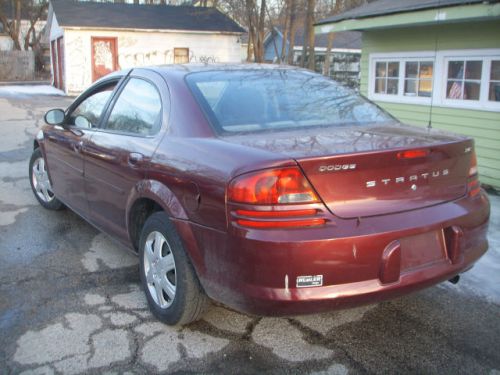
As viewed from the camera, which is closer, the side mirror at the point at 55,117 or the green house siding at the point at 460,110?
the side mirror at the point at 55,117

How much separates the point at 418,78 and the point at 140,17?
21322mm

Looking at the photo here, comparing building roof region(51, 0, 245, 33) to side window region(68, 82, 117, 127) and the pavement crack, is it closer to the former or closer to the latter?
side window region(68, 82, 117, 127)

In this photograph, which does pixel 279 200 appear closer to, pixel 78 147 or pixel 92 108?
pixel 78 147

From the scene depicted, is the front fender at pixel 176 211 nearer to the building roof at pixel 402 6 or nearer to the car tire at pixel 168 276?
the car tire at pixel 168 276

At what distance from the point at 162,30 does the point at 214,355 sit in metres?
25.4

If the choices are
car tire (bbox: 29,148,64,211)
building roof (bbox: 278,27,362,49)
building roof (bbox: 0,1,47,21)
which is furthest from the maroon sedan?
building roof (bbox: 0,1,47,21)

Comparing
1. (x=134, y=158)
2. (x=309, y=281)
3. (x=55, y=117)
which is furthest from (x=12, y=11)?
(x=309, y=281)

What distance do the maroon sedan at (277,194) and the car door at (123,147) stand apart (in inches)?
0.6

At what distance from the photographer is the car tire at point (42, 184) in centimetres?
574

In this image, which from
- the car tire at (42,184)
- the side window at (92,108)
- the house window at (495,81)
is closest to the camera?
the side window at (92,108)

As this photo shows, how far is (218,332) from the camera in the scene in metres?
3.34

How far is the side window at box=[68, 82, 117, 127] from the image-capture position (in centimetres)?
441

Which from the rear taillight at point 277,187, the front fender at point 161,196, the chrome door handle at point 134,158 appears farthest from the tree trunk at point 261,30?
the rear taillight at point 277,187

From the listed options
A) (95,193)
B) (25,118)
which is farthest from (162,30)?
(95,193)
